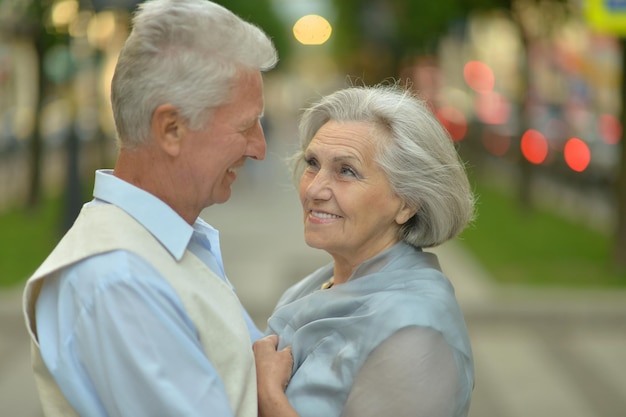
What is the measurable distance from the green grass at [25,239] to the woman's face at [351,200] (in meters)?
7.87

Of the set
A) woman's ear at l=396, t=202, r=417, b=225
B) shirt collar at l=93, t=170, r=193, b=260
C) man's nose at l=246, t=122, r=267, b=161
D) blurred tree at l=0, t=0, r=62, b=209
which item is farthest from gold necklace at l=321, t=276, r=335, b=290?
blurred tree at l=0, t=0, r=62, b=209

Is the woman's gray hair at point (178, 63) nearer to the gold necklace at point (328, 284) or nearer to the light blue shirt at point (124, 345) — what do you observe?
the light blue shirt at point (124, 345)

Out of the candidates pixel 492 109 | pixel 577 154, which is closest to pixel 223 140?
pixel 577 154

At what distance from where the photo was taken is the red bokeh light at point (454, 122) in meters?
33.4

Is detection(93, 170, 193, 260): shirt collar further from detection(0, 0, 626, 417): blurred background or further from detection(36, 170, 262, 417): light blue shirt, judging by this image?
detection(0, 0, 626, 417): blurred background

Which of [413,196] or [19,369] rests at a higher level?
[413,196]

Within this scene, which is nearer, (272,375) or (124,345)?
(124,345)

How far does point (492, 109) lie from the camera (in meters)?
37.7

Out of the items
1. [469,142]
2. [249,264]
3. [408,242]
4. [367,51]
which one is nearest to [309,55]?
[367,51]

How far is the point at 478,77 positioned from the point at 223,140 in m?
46.4

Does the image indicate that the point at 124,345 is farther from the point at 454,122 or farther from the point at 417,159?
the point at 454,122

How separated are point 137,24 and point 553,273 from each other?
9082mm

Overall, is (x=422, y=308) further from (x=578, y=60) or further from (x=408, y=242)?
(x=578, y=60)

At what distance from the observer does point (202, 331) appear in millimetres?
2012
